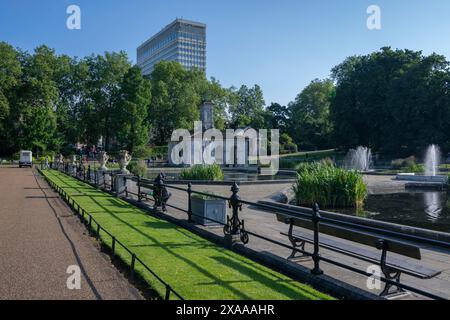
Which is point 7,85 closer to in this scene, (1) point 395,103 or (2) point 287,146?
(2) point 287,146

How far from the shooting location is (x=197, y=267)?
20.4 ft

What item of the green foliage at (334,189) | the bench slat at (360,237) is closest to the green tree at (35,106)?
the green foliage at (334,189)

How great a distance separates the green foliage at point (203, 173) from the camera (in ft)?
81.9

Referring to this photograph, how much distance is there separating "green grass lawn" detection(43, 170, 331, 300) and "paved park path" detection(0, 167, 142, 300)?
0.41m

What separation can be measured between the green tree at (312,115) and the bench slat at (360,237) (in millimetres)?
70559

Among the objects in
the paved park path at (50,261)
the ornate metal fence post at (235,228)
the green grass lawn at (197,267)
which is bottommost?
the paved park path at (50,261)

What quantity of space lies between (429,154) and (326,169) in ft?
124

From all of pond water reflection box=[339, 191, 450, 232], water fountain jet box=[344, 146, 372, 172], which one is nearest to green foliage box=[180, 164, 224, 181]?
pond water reflection box=[339, 191, 450, 232]

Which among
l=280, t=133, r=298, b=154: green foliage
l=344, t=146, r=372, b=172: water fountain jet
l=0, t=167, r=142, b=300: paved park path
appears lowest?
l=0, t=167, r=142, b=300: paved park path

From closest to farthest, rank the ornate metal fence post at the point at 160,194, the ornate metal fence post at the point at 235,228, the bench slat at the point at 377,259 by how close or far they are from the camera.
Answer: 1. the bench slat at the point at 377,259
2. the ornate metal fence post at the point at 235,228
3. the ornate metal fence post at the point at 160,194

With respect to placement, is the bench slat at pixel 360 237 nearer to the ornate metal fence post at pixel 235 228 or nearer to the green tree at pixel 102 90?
the ornate metal fence post at pixel 235 228

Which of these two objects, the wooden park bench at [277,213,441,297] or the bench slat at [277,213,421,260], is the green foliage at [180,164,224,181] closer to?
the bench slat at [277,213,421,260]

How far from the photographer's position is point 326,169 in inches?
576

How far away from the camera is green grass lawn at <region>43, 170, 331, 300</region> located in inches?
202
